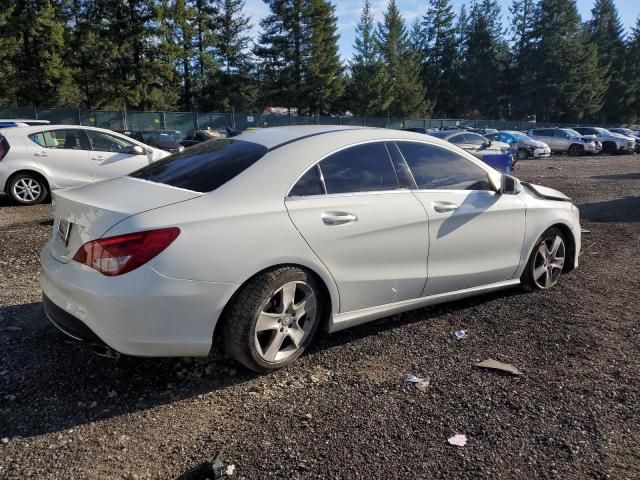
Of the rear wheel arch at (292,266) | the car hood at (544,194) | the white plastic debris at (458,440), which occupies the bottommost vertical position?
the white plastic debris at (458,440)

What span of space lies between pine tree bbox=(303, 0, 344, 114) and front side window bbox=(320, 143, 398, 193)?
49.2 metres

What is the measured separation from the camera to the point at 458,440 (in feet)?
9.06

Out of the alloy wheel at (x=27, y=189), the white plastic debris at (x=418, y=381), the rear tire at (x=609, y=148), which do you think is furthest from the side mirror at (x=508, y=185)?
the rear tire at (x=609, y=148)

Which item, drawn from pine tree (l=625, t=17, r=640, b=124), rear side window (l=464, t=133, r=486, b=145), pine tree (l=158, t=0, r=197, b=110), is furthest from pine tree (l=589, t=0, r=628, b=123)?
rear side window (l=464, t=133, r=486, b=145)

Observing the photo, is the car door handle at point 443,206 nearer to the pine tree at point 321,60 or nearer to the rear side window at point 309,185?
the rear side window at point 309,185

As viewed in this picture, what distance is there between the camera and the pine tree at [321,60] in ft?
166

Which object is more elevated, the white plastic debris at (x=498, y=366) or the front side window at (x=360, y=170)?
the front side window at (x=360, y=170)

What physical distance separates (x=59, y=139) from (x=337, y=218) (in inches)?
314

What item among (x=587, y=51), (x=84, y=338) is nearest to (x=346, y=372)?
(x=84, y=338)

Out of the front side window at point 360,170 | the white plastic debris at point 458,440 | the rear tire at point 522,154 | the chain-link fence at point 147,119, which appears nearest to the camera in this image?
the white plastic debris at point 458,440

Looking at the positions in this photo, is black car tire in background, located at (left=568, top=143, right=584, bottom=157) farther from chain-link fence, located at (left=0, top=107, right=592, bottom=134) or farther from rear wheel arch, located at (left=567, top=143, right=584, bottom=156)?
chain-link fence, located at (left=0, top=107, right=592, bottom=134)

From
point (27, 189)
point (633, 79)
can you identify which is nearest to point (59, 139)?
point (27, 189)

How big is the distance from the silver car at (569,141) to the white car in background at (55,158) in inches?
1124

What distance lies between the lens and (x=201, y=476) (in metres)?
2.49
